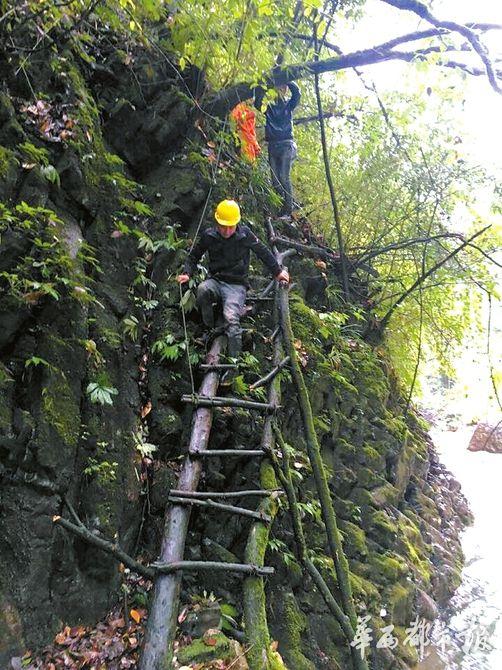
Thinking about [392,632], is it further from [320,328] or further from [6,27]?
[6,27]

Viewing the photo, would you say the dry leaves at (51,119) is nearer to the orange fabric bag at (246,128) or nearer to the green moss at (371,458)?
the orange fabric bag at (246,128)

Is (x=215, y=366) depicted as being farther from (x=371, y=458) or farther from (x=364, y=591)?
(x=371, y=458)

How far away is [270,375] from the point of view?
5.00 meters

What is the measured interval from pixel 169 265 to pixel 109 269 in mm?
771

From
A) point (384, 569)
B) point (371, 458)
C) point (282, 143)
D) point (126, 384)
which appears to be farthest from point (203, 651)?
point (282, 143)

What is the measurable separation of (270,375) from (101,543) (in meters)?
2.35

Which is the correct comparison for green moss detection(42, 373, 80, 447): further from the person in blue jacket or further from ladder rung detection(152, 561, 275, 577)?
the person in blue jacket

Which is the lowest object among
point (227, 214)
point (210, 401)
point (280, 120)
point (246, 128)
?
point (210, 401)

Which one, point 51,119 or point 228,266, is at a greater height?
point 51,119

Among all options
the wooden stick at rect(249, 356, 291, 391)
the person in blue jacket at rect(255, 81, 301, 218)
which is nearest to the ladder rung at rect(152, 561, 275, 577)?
the wooden stick at rect(249, 356, 291, 391)

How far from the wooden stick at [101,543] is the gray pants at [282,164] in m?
6.09

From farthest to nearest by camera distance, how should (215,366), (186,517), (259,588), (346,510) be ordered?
(346,510)
(215,366)
(186,517)
(259,588)

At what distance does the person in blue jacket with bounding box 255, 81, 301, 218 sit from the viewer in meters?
7.50

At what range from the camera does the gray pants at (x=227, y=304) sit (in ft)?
16.7
